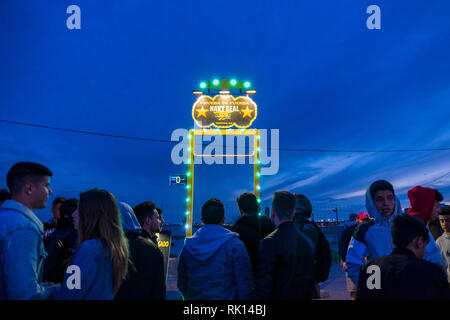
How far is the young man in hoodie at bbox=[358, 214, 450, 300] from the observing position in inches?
79.4

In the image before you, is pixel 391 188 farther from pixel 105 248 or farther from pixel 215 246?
pixel 105 248

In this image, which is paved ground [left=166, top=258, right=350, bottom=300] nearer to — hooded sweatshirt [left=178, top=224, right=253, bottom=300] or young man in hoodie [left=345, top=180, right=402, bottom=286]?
young man in hoodie [left=345, top=180, right=402, bottom=286]

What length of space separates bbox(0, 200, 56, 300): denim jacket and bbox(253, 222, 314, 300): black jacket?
72.7 inches

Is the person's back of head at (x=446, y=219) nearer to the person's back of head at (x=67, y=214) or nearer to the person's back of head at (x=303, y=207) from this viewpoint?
the person's back of head at (x=303, y=207)

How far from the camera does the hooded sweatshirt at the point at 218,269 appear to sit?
296 cm

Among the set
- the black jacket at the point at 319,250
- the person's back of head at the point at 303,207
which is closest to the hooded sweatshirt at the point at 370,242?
the black jacket at the point at 319,250

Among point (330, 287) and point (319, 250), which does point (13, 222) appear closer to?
point (319, 250)

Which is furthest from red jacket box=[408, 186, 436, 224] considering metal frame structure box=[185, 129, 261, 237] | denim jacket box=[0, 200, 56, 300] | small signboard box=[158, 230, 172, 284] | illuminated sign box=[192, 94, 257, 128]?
illuminated sign box=[192, 94, 257, 128]

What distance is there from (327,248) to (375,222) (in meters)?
0.71

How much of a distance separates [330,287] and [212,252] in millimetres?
5111

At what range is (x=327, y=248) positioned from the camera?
140 inches

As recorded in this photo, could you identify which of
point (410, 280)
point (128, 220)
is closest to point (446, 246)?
point (410, 280)

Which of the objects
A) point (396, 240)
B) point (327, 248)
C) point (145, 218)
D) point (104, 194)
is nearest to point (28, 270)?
point (104, 194)

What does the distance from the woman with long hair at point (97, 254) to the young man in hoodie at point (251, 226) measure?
1660 millimetres
